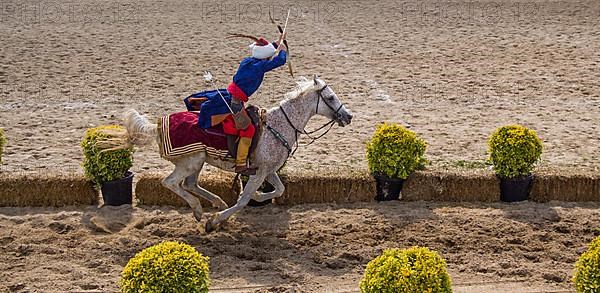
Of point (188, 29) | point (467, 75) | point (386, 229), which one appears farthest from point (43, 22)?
point (386, 229)

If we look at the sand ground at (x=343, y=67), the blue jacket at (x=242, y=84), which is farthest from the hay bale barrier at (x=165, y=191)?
the sand ground at (x=343, y=67)

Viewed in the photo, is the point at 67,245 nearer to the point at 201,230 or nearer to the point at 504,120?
the point at 201,230

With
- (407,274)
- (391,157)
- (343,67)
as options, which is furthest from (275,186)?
(343,67)

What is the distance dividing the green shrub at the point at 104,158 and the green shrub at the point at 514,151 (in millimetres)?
4601

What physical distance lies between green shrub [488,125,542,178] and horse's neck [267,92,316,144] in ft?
8.27

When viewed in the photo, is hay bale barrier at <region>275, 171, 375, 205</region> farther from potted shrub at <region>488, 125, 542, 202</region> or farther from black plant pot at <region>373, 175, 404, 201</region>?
potted shrub at <region>488, 125, 542, 202</region>

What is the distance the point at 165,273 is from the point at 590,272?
3.56m

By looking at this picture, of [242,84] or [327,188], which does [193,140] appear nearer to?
[242,84]

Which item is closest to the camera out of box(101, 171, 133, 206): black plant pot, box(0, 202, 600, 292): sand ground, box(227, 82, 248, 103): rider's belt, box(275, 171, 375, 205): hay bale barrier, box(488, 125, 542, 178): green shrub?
box(0, 202, 600, 292): sand ground

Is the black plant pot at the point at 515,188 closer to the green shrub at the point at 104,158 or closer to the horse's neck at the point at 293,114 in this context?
the horse's neck at the point at 293,114

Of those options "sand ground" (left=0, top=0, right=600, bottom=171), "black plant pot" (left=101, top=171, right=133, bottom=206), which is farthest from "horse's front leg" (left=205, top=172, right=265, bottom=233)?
"sand ground" (left=0, top=0, right=600, bottom=171)

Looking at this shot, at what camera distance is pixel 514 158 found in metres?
10.6

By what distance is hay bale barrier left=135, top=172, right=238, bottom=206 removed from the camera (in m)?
10.6

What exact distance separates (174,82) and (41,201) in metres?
6.98
